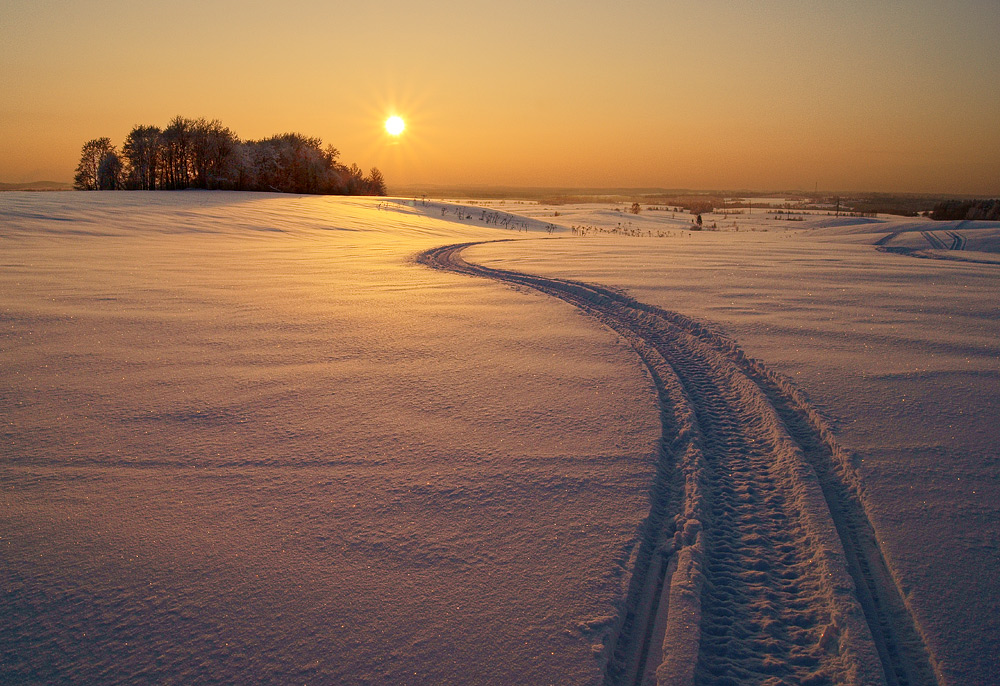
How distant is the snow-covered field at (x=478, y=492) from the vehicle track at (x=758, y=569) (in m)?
0.01

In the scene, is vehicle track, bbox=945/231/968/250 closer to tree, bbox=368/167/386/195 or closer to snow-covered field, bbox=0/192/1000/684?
snow-covered field, bbox=0/192/1000/684

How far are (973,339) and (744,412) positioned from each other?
2.85m

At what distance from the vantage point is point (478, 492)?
2479 mm

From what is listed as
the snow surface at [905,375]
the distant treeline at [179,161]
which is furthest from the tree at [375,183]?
the snow surface at [905,375]

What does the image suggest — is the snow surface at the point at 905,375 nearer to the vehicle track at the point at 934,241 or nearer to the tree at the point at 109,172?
the vehicle track at the point at 934,241

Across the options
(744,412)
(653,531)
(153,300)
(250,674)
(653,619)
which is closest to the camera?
(250,674)

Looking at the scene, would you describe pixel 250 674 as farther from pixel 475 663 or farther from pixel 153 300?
pixel 153 300

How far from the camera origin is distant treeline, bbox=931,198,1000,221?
23.8 metres

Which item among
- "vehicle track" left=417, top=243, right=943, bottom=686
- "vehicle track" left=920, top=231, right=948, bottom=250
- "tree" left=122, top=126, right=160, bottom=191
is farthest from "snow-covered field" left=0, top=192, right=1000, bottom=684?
"tree" left=122, top=126, right=160, bottom=191

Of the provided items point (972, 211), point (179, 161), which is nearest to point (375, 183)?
point (179, 161)

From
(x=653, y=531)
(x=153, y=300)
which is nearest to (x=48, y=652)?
(x=653, y=531)

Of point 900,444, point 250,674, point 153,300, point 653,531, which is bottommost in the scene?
point 250,674

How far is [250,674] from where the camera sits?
1.56 m

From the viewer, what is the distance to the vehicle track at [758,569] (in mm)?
1682
